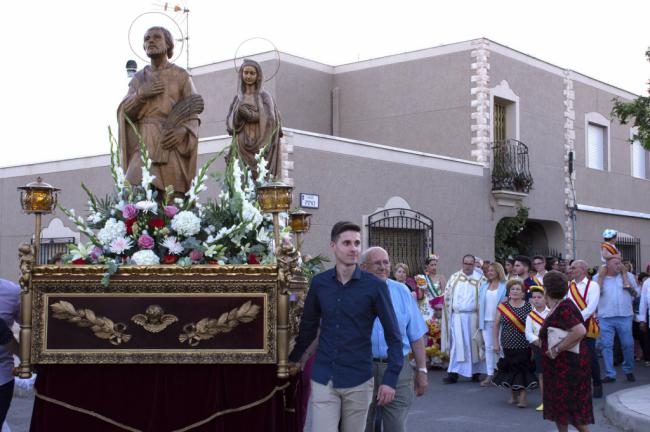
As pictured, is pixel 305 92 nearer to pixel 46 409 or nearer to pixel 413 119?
pixel 413 119

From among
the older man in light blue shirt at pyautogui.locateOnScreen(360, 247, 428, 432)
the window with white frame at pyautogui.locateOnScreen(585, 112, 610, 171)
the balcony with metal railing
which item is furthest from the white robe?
the window with white frame at pyautogui.locateOnScreen(585, 112, 610, 171)

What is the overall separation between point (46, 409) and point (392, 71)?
19443mm

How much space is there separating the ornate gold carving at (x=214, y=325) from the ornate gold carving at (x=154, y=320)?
0.11 meters

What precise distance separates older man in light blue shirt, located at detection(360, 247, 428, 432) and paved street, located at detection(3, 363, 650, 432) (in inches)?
118

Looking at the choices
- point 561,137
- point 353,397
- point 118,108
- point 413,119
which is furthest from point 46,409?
point 561,137

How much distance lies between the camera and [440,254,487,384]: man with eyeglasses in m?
12.5

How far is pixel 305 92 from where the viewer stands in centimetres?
2403

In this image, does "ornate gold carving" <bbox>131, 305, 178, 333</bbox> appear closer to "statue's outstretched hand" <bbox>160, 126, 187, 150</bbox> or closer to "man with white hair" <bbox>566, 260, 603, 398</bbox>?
"statue's outstretched hand" <bbox>160, 126, 187, 150</bbox>

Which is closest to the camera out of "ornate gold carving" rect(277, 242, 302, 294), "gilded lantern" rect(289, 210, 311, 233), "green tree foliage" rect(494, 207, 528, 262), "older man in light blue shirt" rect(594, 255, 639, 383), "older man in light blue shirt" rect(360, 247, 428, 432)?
"ornate gold carving" rect(277, 242, 302, 294)

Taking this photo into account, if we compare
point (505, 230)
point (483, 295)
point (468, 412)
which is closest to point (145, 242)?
point (468, 412)

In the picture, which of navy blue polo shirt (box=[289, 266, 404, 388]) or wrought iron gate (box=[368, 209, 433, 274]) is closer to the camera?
navy blue polo shirt (box=[289, 266, 404, 388])

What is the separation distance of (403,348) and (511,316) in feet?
17.0

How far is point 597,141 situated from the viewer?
27.7 metres

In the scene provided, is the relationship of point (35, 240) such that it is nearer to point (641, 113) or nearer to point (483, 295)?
point (483, 295)
